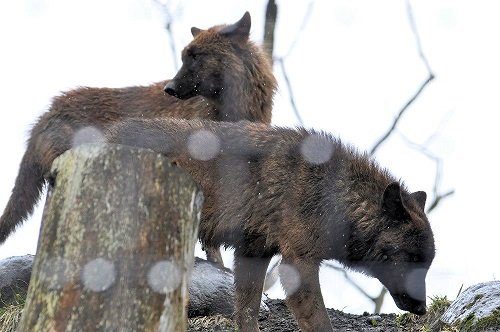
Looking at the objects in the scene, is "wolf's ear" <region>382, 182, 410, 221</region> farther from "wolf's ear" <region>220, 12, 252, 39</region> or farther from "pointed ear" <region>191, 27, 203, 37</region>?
"pointed ear" <region>191, 27, 203, 37</region>

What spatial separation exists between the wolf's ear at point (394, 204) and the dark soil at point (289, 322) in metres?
1.76

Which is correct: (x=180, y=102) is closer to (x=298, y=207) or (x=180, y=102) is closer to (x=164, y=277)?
(x=298, y=207)

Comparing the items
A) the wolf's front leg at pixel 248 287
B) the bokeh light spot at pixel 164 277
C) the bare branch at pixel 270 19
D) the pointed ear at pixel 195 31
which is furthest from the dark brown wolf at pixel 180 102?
the bokeh light spot at pixel 164 277

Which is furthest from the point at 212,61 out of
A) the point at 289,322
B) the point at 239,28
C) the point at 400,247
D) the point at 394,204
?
the point at 400,247

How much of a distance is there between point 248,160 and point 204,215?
1.90ft

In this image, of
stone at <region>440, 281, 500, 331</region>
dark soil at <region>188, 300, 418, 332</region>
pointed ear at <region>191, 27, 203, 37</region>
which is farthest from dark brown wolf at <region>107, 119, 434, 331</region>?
pointed ear at <region>191, 27, 203, 37</region>

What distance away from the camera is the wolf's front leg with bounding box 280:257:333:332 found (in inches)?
231

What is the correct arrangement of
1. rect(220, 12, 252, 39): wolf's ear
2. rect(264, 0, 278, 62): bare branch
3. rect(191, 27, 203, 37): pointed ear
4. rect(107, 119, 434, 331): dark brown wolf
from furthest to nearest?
rect(264, 0, 278, 62): bare branch → rect(191, 27, 203, 37): pointed ear → rect(220, 12, 252, 39): wolf's ear → rect(107, 119, 434, 331): dark brown wolf

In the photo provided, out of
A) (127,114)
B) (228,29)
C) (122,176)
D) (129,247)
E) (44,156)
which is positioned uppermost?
(228,29)

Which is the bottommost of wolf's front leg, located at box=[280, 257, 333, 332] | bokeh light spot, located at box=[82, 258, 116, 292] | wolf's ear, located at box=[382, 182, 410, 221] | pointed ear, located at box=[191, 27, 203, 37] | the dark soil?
bokeh light spot, located at box=[82, 258, 116, 292]

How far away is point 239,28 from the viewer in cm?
930

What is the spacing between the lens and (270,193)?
20.4 feet

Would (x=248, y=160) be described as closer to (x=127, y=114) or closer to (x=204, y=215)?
(x=204, y=215)

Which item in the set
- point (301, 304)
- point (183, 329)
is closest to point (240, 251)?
point (301, 304)
